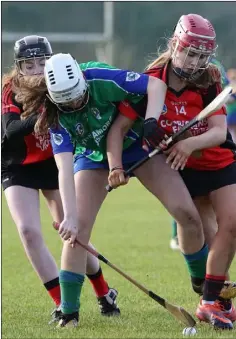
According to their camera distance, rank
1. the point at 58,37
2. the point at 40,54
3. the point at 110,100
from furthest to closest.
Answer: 1. the point at 58,37
2. the point at 40,54
3. the point at 110,100

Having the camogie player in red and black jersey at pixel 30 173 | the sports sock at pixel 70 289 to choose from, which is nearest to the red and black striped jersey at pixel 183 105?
the camogie player in red and black jersey at pixel 30 173

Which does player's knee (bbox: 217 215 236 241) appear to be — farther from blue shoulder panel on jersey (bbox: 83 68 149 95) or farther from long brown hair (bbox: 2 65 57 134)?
long brown hair (bbox: 2 65 57 134)

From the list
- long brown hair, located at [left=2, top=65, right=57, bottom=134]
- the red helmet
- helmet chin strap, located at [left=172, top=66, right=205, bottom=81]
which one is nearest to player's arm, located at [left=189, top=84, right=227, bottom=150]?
helmet chin strap, located at [left=172, top=66, right=205, bottom=81]

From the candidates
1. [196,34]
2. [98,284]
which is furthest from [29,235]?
[196,34]

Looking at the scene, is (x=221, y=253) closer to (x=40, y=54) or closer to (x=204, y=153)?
(x=204, y=153)

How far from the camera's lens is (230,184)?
5.20 meters

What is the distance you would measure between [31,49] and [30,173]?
0.78m

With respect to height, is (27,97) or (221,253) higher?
(27,97)

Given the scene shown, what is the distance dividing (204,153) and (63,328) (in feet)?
4.18

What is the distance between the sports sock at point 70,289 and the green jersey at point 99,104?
0.72m

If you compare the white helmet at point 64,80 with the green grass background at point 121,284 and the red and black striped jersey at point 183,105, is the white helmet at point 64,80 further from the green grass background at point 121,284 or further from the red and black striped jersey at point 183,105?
the green grass background at point 121,284

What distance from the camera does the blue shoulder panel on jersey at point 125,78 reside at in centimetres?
496

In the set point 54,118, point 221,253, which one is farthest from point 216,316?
point 54,118

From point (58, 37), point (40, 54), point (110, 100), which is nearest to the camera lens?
point (110, 100)
